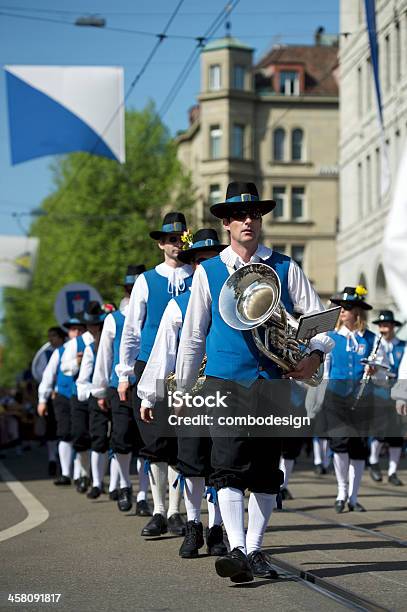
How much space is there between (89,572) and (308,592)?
1.46m

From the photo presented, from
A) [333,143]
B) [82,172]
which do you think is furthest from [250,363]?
[333,143]

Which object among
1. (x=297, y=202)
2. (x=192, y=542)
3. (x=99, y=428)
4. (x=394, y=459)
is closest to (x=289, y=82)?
(x=297, y=202)

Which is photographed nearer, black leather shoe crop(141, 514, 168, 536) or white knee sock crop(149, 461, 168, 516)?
black leather shoe crop(141, 514, 168, 536)

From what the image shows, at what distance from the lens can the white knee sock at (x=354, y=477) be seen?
1289cm

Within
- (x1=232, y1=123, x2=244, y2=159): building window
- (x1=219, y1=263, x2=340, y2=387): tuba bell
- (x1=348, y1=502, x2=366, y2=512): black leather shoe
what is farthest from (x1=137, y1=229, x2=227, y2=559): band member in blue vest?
(x1=232, y1=123, x2=244, y2=159): building window

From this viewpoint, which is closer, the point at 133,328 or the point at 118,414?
the point at 133,328

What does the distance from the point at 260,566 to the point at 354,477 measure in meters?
5.28

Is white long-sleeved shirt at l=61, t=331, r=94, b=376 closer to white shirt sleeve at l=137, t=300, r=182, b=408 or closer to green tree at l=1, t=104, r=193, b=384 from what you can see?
white shirt sleeve at l=137, t=300, r=182, b=408

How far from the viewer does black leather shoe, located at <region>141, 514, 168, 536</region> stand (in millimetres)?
10297

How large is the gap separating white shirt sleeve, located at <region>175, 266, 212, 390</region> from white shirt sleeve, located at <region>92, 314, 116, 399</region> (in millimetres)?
5121

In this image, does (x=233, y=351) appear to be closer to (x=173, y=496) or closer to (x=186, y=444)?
(x=186, y=444)

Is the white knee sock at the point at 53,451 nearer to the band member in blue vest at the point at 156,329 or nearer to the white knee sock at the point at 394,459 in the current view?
the white knee sock at the point at 394,459

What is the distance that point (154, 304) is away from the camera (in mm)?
10922

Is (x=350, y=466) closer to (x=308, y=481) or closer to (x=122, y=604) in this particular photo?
(x=308, y=481)
